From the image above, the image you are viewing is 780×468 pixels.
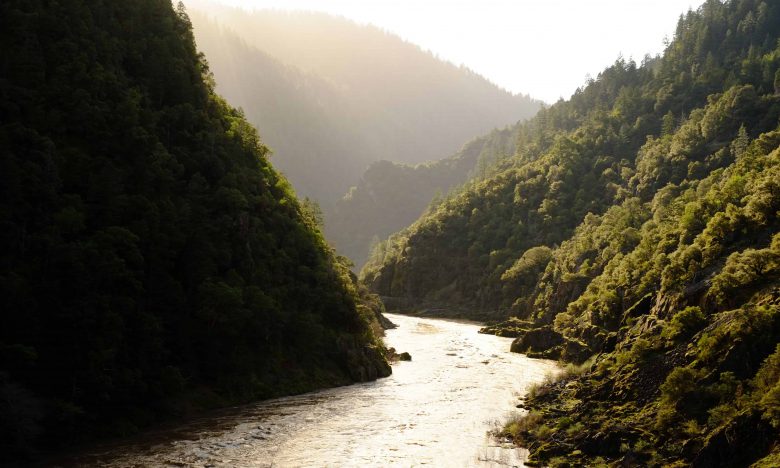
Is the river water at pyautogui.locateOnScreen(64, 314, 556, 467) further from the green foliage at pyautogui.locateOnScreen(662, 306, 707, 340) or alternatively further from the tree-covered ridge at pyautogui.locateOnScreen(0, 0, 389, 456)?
the green foliage at pyautogui.locateOnScreen(662, 306, 707, 340)

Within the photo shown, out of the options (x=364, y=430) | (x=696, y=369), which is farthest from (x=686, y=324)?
(x=364, y=430)

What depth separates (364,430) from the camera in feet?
150

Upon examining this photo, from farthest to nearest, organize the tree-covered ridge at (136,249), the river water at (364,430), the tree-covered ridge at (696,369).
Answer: the tree-covered ridge at (136,249) < the river water at (364,430) < the tree-covered ridge at (696,369)

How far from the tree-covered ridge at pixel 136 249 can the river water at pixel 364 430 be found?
428 centimetres

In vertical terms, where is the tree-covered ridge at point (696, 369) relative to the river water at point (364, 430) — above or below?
above

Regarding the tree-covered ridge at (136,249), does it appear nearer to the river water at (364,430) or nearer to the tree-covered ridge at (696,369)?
the river water at (364,430)

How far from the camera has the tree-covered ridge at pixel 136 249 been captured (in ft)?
137

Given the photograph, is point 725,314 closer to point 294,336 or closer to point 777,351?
point 777,351

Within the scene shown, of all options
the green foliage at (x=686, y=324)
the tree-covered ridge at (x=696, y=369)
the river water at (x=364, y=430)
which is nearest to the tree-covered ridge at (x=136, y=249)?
the river water at (x=364, y=430)

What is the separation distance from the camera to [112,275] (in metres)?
45.4

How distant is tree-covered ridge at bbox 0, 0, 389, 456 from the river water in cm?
428

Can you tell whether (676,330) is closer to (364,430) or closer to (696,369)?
(696,369)

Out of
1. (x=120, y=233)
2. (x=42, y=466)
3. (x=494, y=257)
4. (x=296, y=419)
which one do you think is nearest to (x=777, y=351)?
(x=296, y=419)

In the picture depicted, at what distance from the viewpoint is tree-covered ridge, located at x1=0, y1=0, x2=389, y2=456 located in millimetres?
41906
